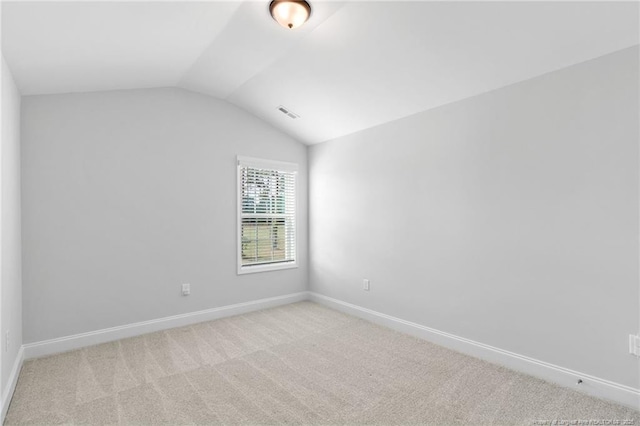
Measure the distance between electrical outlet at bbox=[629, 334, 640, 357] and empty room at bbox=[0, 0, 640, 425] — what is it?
0.01 m

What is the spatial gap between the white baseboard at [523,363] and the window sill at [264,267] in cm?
133

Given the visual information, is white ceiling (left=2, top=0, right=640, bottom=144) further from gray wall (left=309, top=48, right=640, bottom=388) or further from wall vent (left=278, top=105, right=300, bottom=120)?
wall vent (left=278, top=105, right=300, bottom=120)

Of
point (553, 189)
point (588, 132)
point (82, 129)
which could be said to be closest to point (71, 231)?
point (82, 129)

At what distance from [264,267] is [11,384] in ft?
8.53

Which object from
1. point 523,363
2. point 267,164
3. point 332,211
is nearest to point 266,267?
point 332,211

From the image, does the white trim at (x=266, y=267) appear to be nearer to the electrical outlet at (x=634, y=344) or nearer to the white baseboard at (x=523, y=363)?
the white baseboard at (x=523, y=363)

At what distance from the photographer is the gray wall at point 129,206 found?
119 inches

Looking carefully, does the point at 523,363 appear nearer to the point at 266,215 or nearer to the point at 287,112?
the point at 266,215

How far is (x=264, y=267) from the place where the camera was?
446cm

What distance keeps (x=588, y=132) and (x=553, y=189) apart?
0.44m

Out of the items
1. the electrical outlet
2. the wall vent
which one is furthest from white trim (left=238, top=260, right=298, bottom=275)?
the electrical outlet

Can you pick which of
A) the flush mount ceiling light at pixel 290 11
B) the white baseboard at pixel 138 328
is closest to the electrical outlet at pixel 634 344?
the flush mount ceiling light at pixel 290 11

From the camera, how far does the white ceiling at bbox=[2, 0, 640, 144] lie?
2027 millimetres

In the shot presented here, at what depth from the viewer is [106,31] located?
2195 mm
